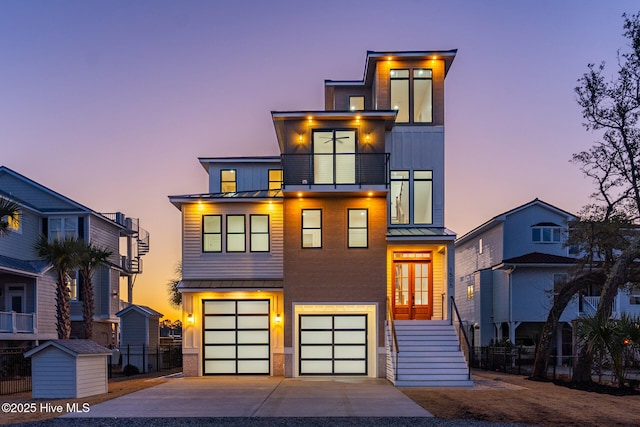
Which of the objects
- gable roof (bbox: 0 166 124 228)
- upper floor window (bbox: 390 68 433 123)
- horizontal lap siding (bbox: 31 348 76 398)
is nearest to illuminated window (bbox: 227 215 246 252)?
upper floor window (bbox: 390 68 433 123)

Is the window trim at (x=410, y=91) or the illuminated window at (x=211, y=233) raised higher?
the window trim at (x=410, y=91)

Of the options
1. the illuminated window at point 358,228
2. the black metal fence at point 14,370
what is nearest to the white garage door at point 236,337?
the illuminated window at point 358,228

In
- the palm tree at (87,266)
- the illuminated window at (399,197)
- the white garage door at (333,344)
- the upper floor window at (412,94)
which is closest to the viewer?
the white garage door at (333,344)

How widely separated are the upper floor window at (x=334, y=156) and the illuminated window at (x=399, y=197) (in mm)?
1987

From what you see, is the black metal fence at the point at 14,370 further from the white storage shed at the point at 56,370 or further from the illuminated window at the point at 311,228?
the illuminated window at the point at 311,228

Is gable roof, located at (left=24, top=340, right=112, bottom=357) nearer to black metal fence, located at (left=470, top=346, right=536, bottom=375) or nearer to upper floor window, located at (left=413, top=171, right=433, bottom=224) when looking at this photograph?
upper floor window, located at (left=413, top=171, right=433, bottom=224)

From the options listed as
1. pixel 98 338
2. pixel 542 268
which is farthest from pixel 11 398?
pixel 542 268

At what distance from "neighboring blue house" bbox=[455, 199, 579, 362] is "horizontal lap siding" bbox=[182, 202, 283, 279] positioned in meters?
14.6

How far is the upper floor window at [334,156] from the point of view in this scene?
2297 centimetres

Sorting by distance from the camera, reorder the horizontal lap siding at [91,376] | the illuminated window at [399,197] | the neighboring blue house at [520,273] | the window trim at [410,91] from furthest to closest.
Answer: the neighboring blue house at [520,273] < the window trim at [410,91] < the illuminated window at [399,197] < the horizontal lap siding at [91,376]

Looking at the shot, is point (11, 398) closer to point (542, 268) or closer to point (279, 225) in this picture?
point (279, 225)

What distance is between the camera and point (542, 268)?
3359 cm

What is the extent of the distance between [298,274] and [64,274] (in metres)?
9.55

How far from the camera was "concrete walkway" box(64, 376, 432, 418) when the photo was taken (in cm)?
1401
